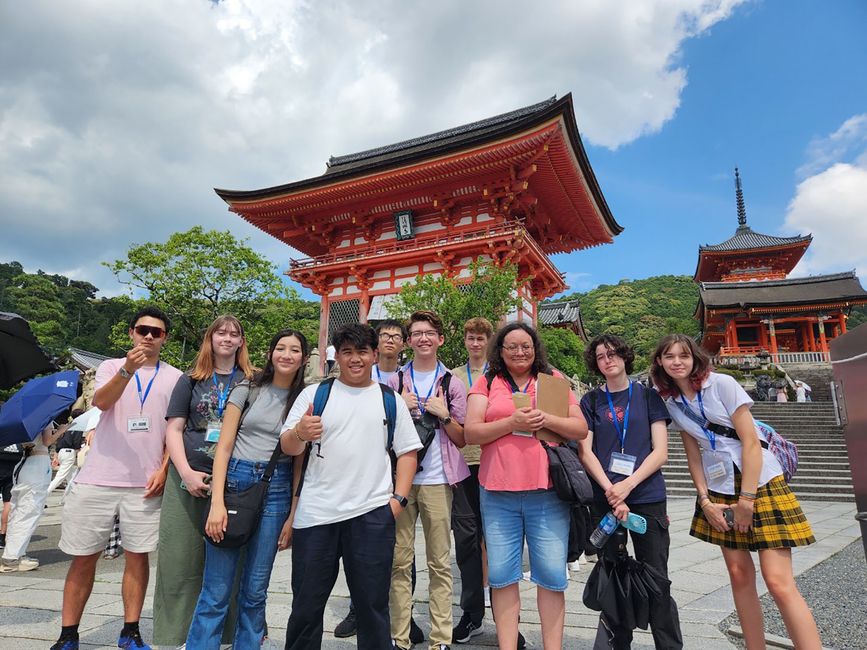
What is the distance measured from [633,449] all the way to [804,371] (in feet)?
75.0

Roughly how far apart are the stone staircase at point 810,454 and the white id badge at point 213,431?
962cm

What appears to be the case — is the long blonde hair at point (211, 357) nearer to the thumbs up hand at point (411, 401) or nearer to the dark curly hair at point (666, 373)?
the thumbs up hand at point (411, 401)

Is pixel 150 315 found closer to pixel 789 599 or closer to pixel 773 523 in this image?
pixel 773 523

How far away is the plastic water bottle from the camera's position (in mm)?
2322

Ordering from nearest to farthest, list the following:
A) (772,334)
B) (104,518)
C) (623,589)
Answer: (623,589) < (104,518) < (772,334)

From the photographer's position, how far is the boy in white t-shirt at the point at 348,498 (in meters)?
2.04

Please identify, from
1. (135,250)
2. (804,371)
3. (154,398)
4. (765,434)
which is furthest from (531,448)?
(804,371)

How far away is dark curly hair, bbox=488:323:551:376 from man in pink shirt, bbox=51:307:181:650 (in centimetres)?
183

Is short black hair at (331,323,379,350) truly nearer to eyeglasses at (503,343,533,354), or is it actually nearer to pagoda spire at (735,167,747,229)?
eyeglasses at (503,343,533,354)

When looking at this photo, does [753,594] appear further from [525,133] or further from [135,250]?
[135,250]

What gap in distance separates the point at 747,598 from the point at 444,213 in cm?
1380

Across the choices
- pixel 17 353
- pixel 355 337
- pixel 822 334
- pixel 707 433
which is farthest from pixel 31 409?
pixel 822 334

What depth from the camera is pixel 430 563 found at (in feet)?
8.64

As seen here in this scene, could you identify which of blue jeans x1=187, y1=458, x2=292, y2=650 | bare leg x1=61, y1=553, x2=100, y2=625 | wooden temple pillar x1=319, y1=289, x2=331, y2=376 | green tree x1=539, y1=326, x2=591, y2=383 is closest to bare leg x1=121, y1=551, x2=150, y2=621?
bare leg x1=61, y1=553, x2=100, y2=625
